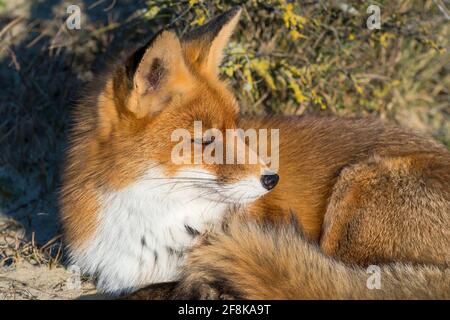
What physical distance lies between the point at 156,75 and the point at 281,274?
3.68 feet

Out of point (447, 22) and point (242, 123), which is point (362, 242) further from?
point (447, 22)

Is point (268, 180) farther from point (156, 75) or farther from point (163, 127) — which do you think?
point (156, 75)

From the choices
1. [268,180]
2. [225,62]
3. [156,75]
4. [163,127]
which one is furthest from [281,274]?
[225,62]

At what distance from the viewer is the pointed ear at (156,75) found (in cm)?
303

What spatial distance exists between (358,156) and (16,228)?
→ 2327mm

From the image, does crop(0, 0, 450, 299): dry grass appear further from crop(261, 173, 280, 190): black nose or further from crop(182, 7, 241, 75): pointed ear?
crop(261, 173, 280, 190): black nose

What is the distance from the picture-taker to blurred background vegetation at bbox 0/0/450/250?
5.07 metres

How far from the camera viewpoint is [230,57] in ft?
16.6

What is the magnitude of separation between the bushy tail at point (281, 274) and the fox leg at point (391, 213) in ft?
0.76

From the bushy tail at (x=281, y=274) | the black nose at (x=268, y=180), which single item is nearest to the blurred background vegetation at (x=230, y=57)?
the black nose at (x=268, y=180)

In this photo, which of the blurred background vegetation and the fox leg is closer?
the fox leg

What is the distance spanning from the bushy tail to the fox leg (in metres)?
0.23

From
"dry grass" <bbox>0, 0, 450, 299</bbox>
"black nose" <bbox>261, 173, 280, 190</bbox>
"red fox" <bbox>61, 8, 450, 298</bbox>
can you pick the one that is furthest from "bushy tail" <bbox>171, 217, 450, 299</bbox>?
"dry grass" <bbox>0, 0, 450, 299</bbox>

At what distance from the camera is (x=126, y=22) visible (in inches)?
219
